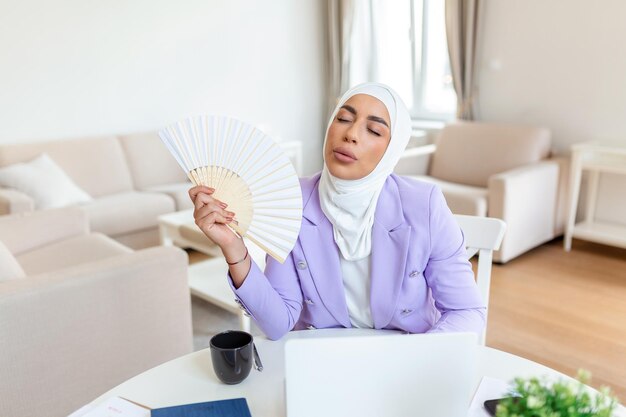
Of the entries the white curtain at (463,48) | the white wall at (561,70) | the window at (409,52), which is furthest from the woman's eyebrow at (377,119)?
the window at (409,52)

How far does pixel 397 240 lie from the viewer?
125cm

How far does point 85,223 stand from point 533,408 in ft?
9.23

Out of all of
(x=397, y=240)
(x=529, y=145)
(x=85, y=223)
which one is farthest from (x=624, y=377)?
(x=85, y=223)

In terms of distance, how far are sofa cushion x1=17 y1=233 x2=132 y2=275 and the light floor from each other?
56 cm

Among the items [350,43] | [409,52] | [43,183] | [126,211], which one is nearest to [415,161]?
[409,52]

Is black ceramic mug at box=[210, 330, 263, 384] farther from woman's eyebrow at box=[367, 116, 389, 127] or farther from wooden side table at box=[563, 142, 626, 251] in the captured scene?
wooden side table at box=[563, 142, 626, 251]

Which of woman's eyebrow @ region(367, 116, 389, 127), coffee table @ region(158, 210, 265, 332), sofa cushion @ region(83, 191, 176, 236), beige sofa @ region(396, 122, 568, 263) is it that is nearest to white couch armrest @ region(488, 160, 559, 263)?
beige sofa @ region(396, 122, 568, 263)

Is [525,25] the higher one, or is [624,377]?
[525,25]

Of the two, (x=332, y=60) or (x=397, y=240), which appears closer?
(x=397, y=240)

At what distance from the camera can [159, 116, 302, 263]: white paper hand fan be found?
3.39ft

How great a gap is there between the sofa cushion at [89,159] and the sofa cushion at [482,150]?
7.82 feet

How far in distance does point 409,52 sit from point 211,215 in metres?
4.48

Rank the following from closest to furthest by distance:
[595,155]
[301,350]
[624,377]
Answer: [301,350]
[624,377]
[595,155]

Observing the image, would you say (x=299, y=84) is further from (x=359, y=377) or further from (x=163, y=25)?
(x=359, y=377)
